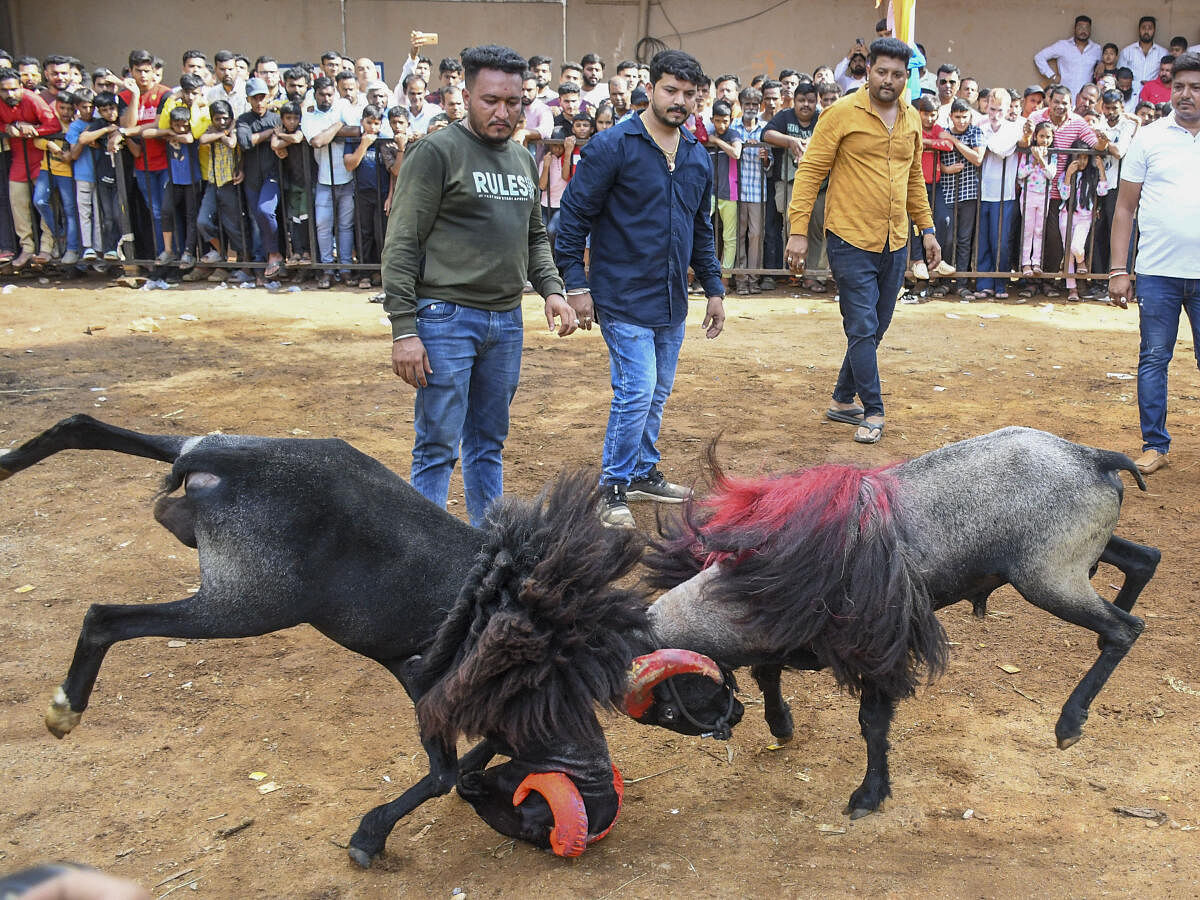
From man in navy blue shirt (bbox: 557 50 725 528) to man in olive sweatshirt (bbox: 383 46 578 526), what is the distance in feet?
3.03

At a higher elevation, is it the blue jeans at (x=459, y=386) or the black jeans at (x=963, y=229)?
the black jeans at (x=963, y=229)

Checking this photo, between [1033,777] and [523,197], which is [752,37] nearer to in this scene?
[523,197]

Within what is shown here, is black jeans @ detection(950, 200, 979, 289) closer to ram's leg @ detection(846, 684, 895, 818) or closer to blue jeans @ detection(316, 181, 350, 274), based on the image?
blue jeans @ detection(316, 181, 350, 274)

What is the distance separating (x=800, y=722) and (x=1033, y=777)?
0.84 metres

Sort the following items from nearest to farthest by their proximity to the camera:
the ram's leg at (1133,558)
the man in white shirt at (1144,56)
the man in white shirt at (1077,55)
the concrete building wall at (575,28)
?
the ram's leg at (1133,558)
the man in white shirt at (1144,56)
the man in white shirt at (1077,55)
the concrete building wall at (575,28)

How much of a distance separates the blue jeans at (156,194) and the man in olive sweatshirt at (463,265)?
915 centimetres

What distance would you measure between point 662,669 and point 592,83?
1113 centimetres

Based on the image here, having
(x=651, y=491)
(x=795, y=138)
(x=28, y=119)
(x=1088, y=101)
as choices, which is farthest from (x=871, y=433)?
(x=28, y=119)

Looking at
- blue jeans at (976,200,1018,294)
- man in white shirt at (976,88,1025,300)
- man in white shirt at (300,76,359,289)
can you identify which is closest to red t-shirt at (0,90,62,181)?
man in white shirt at (300,76,359,289)

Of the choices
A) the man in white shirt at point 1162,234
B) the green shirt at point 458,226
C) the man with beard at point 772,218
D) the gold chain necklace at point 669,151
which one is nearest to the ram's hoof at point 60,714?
the green shirt at point 458,226

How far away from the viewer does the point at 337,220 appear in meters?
12.6

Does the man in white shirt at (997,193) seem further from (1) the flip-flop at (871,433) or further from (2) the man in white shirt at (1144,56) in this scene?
(1) the flip-flop at (871,433)

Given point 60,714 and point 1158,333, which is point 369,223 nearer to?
point 1158,333

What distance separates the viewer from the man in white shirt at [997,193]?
11.7m
